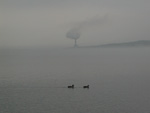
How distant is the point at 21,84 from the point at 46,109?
20.5 meters

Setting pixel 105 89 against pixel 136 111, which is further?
pixel 105 89

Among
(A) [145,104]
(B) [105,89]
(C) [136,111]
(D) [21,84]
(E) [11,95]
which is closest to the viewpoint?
(C) [136,111]

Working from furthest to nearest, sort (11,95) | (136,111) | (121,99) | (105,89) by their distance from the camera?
(105,89), (11,95), (121,99), (136,111)

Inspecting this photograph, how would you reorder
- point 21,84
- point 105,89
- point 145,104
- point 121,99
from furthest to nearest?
point 21,84 → point 105,89 → point 121,99 → point 145,104

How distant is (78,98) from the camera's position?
45125 mm

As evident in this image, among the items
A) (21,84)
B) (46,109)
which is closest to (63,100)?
(46,109)

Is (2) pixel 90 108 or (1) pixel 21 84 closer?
(2) pixel 90 108

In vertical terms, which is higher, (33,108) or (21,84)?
(21,84)

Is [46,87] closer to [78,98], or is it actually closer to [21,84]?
[21,84]

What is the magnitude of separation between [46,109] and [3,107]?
6030 mm

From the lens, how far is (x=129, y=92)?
4884cm

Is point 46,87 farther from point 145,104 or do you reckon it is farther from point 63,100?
point 145,104

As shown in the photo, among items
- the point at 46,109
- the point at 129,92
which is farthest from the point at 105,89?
the point at 46,109

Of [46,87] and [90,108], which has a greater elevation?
[46,87]
